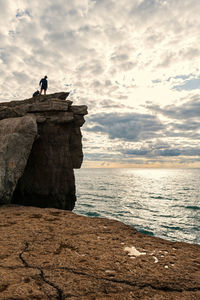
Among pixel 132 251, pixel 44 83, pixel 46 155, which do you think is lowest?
pixel 132 251

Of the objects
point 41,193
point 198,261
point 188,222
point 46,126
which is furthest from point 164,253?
point 188,222

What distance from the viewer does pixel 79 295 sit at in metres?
3.54

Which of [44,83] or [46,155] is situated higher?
[44,83]

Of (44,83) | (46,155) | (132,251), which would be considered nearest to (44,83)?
(44,83)

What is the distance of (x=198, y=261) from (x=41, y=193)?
13.9m

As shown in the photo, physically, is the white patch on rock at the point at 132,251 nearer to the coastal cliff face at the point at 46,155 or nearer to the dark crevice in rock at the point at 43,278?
the dark crevice in rock at the point at 43,278

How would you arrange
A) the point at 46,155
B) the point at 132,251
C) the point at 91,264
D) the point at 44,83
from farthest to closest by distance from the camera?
the point at 44,83, the point at 46,155, the point at 132,251, the point at 91,264

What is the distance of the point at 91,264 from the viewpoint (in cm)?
468

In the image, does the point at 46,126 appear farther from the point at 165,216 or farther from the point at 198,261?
the point at 165,216

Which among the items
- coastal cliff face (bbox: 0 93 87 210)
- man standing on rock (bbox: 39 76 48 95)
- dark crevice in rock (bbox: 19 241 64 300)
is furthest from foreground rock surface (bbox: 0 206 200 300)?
man standing on rock (bbox: 39 76 48 95)

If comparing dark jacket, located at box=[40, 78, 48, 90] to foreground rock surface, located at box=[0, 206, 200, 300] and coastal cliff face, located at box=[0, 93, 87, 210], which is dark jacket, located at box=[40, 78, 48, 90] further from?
foreground rock surface, located at box=[0, 206, 200, 300]

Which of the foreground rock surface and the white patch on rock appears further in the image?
the white patch on rock

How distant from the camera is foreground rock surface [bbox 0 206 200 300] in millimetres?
3676

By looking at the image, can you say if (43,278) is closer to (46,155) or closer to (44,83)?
(46,155)
